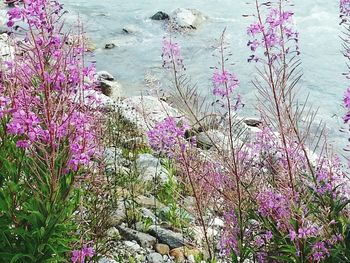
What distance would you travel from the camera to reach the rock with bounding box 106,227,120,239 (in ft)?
16.3

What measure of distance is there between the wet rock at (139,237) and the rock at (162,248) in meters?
0.06

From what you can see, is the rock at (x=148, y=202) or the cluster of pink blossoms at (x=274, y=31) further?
the rock at (x=148, y=202)

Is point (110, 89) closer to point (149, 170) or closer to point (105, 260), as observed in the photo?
point (149, 170)

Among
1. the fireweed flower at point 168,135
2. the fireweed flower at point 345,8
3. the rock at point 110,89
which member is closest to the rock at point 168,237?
the fireweed flower at point 168,135

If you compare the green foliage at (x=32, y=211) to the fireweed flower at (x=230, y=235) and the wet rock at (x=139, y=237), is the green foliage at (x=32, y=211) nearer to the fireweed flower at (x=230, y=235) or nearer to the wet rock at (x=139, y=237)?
the fireweed flower at (x=230, y=235)

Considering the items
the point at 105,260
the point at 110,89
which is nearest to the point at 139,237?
the point at 105,260

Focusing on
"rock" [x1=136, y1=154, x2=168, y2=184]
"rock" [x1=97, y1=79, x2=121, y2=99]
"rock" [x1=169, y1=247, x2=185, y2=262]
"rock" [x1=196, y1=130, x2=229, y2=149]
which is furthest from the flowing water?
"rock" [x1=169, y1=247, x2=185, y2=262]

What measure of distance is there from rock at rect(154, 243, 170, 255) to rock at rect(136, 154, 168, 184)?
49.3 inches

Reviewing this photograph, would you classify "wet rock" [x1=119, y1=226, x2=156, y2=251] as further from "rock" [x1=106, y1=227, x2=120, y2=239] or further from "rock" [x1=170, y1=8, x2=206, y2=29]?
"rock" [x1=170, y1=8, x2=206, y2=29]

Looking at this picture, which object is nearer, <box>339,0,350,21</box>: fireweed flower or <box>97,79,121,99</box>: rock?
<box>339,0,350,21</box>: fireweed flower

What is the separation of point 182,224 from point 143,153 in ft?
6.87

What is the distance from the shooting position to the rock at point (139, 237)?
5121mm

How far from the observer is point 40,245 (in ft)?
10.4

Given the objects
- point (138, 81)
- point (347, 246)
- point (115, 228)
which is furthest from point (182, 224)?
point (138, 81)
